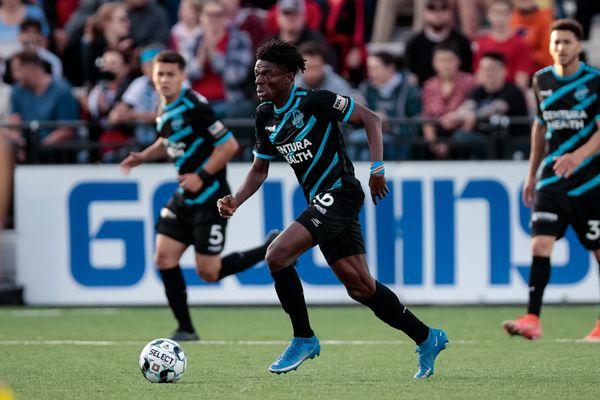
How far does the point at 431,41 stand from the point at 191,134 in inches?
232

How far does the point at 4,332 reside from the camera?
35.9ft

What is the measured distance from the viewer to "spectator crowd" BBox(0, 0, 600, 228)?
530 inches

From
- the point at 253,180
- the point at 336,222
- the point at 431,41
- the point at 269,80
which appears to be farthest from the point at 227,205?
the point at 431,41

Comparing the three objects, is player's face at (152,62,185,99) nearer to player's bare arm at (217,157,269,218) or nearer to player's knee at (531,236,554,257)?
player's bare arm at (217,157,269,218)

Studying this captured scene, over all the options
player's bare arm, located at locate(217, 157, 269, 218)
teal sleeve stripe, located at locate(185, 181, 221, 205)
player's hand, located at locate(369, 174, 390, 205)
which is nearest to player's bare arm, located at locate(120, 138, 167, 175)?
teal sleeve stripe, located at locate(185, 181, 221, 205)

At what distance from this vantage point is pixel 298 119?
24.7ft

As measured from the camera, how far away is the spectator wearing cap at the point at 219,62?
1483cm

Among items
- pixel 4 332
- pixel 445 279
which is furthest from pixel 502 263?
pixel 4 332

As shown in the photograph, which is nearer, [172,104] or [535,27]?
[172,104]

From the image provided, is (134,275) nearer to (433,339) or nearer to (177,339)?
(177,339)

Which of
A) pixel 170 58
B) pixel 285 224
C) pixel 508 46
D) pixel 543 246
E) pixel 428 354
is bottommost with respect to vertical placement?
pixel 285 224

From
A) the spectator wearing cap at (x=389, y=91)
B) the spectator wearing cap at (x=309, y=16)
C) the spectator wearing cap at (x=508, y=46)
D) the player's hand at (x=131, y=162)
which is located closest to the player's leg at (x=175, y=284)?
the player's hand at (x=131, y=162)

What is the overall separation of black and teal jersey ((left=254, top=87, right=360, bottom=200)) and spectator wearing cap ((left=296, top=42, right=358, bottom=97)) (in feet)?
19.8

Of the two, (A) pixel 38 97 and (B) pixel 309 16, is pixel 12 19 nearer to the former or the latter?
(A) pixel 38 97
